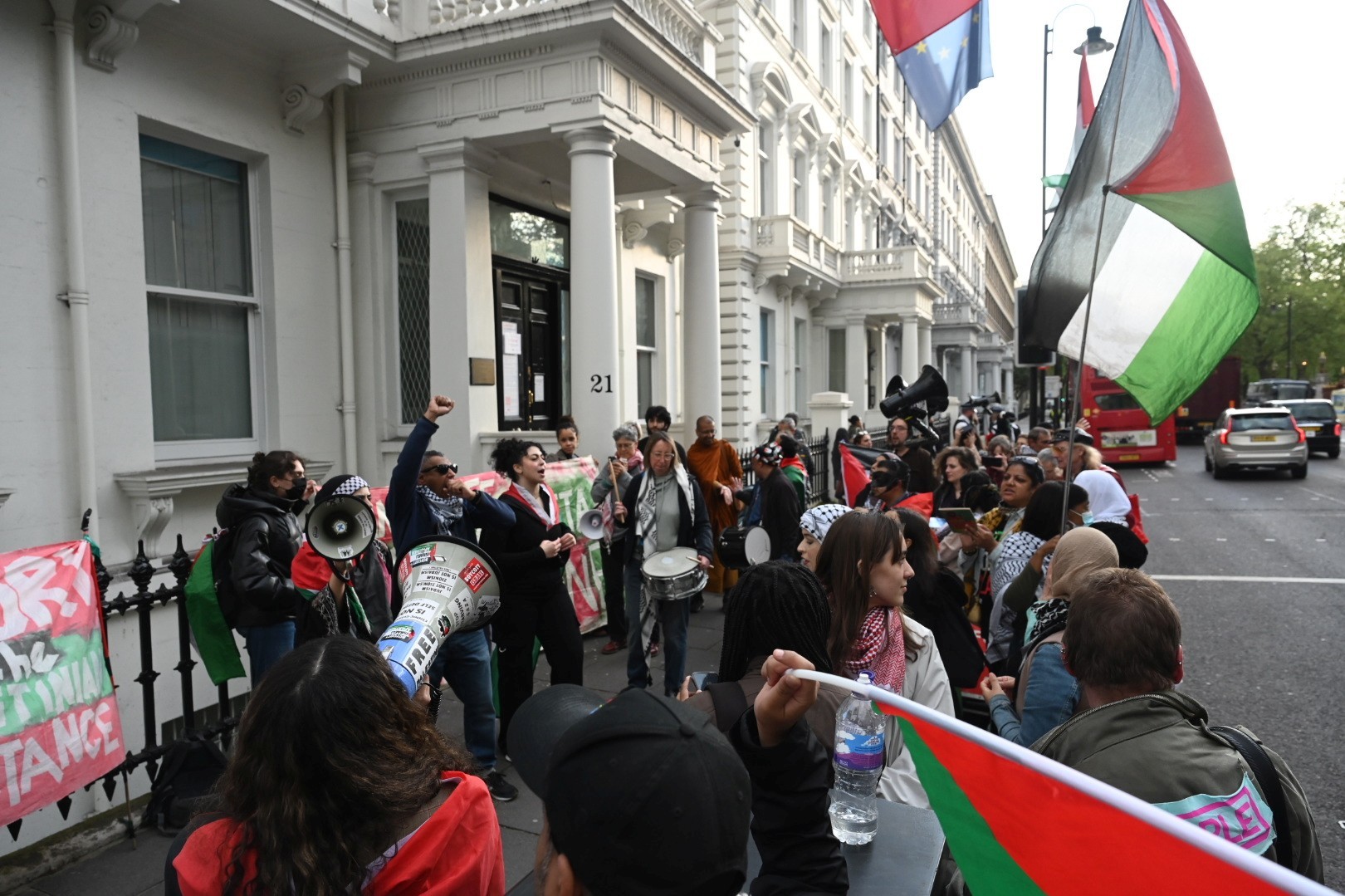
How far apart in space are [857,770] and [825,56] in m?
24.2

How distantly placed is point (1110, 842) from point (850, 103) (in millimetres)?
27154

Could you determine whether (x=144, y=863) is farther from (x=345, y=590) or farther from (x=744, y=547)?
(x=744, y=547)

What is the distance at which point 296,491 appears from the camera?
4.30 meters

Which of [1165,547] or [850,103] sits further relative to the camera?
[850,103]

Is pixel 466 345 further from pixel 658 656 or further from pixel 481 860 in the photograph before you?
pixel 481 860

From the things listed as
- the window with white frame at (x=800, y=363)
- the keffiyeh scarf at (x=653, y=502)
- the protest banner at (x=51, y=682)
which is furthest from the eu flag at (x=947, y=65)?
the window with white frame at (x=800, y=363)

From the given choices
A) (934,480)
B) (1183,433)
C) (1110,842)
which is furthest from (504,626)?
(1183,433)

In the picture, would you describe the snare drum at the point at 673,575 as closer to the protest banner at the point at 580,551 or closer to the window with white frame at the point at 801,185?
the protest banner at the point at 580,551

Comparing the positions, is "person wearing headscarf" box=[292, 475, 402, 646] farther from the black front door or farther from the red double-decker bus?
the red double-decker bus

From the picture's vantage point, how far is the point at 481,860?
5.12 feet

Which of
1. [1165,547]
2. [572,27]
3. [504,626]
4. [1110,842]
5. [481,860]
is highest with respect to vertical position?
[572,27]

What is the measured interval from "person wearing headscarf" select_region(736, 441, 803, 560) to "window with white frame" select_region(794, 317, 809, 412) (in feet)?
48.7

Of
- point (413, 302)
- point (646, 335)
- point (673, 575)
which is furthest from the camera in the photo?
point (646, 335)

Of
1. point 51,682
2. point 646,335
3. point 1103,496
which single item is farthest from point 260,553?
point 646,335
